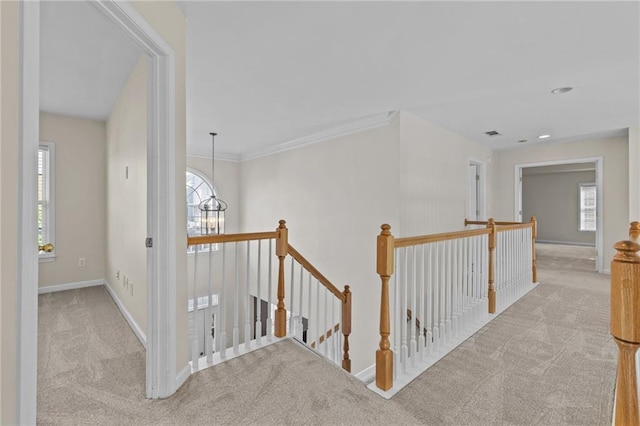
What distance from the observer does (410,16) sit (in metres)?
1.95

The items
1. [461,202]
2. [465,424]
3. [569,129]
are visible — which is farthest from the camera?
[461,202]

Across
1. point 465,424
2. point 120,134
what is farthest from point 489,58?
point 120,134

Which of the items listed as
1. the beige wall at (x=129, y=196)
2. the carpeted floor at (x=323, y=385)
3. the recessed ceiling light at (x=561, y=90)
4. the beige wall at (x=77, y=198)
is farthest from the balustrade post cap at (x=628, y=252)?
the beige wall at (x=77, y=198)

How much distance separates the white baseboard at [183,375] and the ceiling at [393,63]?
7.46 feet

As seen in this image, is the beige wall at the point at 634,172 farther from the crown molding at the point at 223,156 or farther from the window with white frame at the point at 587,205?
the crown molding at the point at 223,156

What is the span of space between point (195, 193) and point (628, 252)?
670 centimetres

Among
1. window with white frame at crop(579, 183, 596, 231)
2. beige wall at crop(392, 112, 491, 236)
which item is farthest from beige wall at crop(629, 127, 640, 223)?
window with white frame at crop(579, 183, 596, 231)

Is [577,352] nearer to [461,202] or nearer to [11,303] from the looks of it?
[461,202]

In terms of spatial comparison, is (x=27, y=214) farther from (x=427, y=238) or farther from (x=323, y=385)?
(x=427, y=238)

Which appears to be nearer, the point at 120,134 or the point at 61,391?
the point at 61,391

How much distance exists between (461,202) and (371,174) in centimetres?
196

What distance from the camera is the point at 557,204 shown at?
9.82 m

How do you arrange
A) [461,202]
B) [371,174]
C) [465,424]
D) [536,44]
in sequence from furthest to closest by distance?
[461,202]
[371,174]
[536,44]
[465,424]

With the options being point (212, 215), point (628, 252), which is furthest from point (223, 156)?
point (628, 252)
